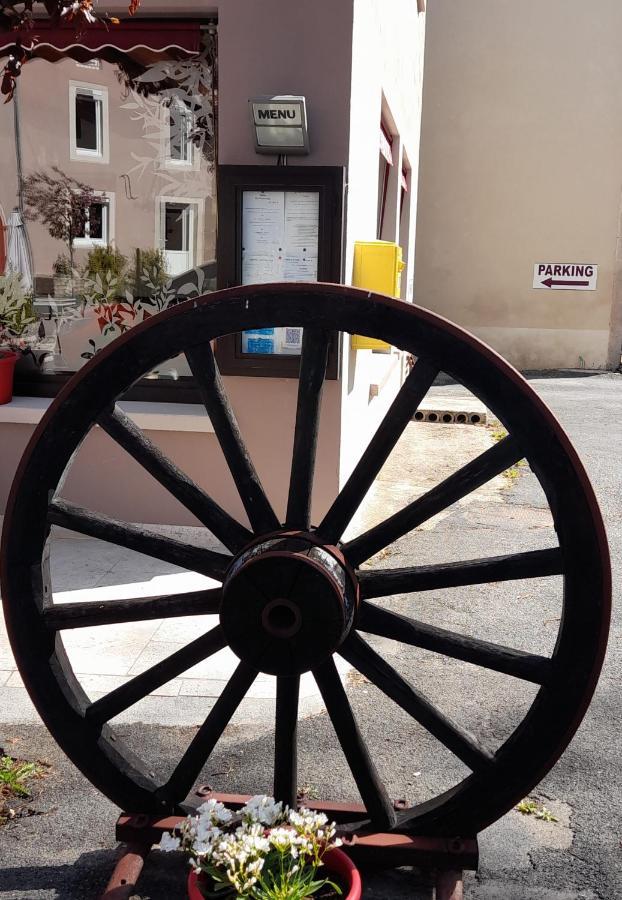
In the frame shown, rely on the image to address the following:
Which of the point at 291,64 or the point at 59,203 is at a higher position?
the point at 291,64

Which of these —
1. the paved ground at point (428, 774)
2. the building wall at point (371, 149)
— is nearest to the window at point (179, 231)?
the building wall at point (371, 149)

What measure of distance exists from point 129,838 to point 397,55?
6.94 m

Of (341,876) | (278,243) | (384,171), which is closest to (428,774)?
(341,876)

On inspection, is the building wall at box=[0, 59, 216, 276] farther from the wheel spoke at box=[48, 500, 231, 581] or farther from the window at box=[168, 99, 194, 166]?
the wheel spoke at box=[48, 500, 231, 581]

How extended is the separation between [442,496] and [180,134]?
3953 mm

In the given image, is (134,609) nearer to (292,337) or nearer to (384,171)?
(292,337)

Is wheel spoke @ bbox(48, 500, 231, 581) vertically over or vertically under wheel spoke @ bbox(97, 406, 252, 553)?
under

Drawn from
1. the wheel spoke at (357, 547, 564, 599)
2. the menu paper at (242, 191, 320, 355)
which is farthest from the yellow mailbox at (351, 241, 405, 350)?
the wheel spoke at (357, 547, 564, 599)

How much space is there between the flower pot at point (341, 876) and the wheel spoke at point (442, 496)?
73cm

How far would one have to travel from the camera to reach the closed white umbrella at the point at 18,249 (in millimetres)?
5723

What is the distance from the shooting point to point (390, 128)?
26.5ft

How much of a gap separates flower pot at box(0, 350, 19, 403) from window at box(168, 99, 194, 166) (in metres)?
1.54

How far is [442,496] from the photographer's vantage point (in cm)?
227

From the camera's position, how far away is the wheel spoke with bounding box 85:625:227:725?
2.37 meters
